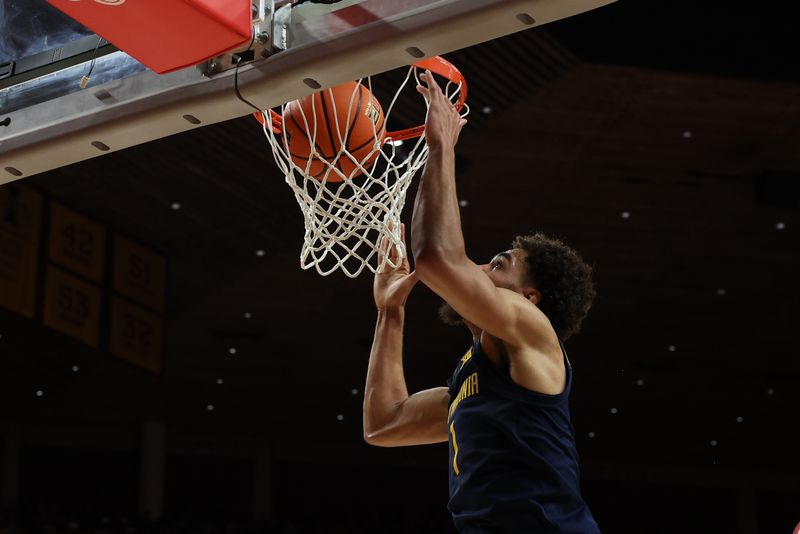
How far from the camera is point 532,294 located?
10.6 feet

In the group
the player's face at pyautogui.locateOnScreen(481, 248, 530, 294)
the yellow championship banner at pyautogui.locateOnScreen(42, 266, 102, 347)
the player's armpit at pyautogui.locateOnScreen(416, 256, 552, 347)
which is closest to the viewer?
the player's armpit at pyautogui.locateOnScreen(416, 256, 552, 347)

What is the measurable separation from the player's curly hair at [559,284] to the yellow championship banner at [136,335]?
592cm

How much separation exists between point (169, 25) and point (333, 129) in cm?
93

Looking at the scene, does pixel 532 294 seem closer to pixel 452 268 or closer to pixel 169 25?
pixel 452 268

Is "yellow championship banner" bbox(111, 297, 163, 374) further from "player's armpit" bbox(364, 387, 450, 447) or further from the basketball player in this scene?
the basketball player

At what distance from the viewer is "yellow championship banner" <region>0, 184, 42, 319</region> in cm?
818

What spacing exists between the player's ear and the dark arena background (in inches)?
167

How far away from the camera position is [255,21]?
2.95 m

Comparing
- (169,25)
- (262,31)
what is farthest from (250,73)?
(169,25)

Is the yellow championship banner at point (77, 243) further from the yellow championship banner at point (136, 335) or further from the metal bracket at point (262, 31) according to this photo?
the metal bracket at point (262, 31)

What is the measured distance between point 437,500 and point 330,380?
3.64 m

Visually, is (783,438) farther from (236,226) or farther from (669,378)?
(236,226)

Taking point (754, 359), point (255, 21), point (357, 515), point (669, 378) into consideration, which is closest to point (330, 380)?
point (357, 515)

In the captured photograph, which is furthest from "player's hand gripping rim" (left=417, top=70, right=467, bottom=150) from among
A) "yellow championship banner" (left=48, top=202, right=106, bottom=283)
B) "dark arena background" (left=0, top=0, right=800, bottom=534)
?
"yellow championship banner" (left=48, top=202, right=106, bottom=283)
